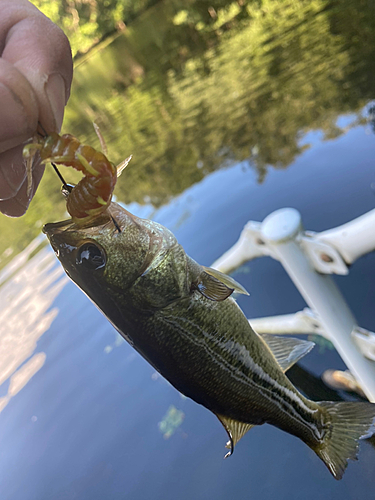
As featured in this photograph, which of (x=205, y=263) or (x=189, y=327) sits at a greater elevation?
(x=189, y=327)

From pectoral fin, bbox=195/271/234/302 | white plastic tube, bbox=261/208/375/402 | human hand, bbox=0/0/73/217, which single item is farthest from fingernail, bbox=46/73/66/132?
white plastic tube, bbox=261/208/375/402

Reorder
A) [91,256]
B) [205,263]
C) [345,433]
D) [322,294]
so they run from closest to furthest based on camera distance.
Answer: [91,256], [345,433], [322,294], [205,263]

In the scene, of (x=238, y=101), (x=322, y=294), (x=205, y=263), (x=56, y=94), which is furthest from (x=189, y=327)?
(x=238, y=101)

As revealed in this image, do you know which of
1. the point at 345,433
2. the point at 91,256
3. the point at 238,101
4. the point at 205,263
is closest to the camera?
the point at 91,256

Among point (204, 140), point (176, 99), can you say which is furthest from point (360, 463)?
point (176, 99)

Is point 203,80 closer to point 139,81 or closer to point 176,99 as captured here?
point 176,99

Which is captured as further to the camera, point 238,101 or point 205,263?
point 238,101

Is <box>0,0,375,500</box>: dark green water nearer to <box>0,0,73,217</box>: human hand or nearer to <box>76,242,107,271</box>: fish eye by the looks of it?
<box>76,242,107,271</box>: fish eye

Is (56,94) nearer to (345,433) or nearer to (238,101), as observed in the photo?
(345,433)
